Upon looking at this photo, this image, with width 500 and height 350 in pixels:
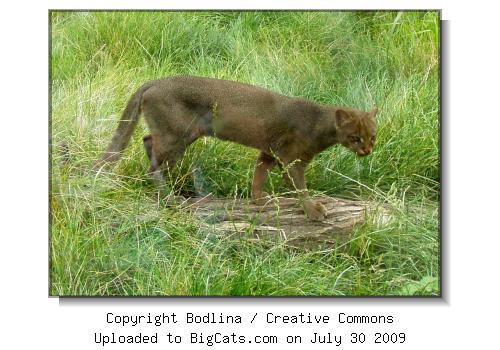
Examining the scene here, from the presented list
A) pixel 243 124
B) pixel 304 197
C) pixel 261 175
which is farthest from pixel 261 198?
pixel 243 124

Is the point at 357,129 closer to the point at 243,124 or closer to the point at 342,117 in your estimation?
the point at 342,117

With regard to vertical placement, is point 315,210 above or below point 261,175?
below

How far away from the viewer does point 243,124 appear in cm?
684

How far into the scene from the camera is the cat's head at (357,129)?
21.7 ft

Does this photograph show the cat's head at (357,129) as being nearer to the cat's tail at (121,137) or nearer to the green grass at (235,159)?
the green grass at (235,159)

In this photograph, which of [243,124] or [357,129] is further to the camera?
[243,124]

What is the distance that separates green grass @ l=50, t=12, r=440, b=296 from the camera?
6559 millimetres

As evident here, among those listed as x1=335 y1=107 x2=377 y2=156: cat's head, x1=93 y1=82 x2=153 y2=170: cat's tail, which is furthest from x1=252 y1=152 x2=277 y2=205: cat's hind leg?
x1=93 y1=82 x2=153 y2=170: cat's tail

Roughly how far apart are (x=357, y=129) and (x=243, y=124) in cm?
62

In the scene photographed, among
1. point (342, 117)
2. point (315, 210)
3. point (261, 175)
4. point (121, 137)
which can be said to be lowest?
point (315, 210)

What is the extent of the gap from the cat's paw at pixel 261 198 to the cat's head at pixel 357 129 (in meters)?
0.51

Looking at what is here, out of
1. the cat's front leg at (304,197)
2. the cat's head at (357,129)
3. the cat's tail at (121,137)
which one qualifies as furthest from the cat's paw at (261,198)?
the cat's tail at (121,137)

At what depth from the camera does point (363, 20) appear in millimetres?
6621
